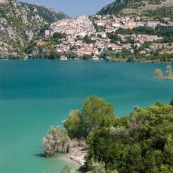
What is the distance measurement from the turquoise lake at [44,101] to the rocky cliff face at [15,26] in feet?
268

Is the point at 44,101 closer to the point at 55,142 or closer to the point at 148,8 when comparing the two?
the point at 55,142

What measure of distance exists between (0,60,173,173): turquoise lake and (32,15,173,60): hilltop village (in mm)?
59558

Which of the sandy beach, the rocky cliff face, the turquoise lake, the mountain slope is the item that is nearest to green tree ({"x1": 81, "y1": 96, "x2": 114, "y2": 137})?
the sandy beach

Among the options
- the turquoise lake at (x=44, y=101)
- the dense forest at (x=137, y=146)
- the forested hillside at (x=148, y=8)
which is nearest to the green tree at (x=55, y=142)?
the turquoise lake at (x=44, y=101)

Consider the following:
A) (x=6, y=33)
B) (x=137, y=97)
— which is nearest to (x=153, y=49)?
(x=6, y=33)

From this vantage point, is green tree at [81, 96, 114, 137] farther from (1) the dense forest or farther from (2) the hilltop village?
(2) the hilltop village

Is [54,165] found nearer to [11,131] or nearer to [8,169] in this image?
[8,169]

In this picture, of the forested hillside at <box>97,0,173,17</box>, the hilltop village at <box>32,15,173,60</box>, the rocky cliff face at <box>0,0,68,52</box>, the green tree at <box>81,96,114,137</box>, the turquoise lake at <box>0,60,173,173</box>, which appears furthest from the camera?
the forested hillside at <box>97,0,173,17</box>

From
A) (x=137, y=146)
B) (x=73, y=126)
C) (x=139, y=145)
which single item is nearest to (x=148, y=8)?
(x=73, y=126)

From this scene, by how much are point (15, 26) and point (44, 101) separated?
130 m

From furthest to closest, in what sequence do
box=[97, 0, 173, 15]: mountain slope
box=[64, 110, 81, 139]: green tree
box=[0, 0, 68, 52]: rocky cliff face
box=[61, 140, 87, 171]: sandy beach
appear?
box=[97, 0, 173, 15]: mountain slope
box=[0, 0, 68, 52]: rocky cliff face
box=[64, 110, 81, 139]: green tree
box=[61, 140, 87, 171]: sandy beach

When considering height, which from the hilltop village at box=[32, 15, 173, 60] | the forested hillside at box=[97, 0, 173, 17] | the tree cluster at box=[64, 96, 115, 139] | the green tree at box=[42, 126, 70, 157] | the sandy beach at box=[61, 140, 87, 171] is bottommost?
the sandy beach at box=[61, 140, 87, 171]

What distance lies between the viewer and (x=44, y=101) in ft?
160

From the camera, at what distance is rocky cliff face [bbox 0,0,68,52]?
160 meters
